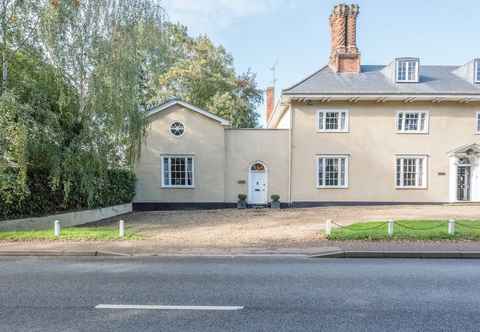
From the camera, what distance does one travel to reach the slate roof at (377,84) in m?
17.8

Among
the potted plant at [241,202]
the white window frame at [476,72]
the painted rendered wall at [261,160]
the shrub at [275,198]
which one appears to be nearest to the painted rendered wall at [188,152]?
the painted rendered wall at [261,160]

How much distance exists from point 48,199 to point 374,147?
17.8 metres

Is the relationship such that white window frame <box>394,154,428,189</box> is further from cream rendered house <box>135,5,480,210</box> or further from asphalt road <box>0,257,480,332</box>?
asphalt road <box>0,257,480,332</box>

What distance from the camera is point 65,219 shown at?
1255cm

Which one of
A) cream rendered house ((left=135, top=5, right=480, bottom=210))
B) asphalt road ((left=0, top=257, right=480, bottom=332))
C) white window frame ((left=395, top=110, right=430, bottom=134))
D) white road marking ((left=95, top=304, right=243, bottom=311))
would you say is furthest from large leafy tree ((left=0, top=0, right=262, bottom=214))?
white window frame ((left=395, top=110, right=430, bottom=134))

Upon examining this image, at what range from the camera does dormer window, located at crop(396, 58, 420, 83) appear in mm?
18925

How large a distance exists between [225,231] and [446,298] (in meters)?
7.17

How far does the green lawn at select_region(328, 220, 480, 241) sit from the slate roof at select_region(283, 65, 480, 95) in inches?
394

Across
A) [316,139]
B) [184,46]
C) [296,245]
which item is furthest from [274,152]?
[184,46]

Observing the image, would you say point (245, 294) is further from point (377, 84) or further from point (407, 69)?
point (407, 69)

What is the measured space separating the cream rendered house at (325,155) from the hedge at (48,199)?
3.07 meters

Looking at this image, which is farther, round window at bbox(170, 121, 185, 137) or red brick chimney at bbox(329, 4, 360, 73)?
red brick chimney at bbox(329, 4, 360, 73)

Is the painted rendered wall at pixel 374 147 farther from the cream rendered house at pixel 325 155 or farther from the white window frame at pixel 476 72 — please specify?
the white window frame at pixel 476 72

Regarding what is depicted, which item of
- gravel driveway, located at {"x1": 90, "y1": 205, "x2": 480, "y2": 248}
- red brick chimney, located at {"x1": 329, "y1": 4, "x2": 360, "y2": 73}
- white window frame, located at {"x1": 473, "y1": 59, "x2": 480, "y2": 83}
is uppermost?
red brick chimney, located at {"x1": 329, "y1": 4, "x2": 360, "y2": 73}
